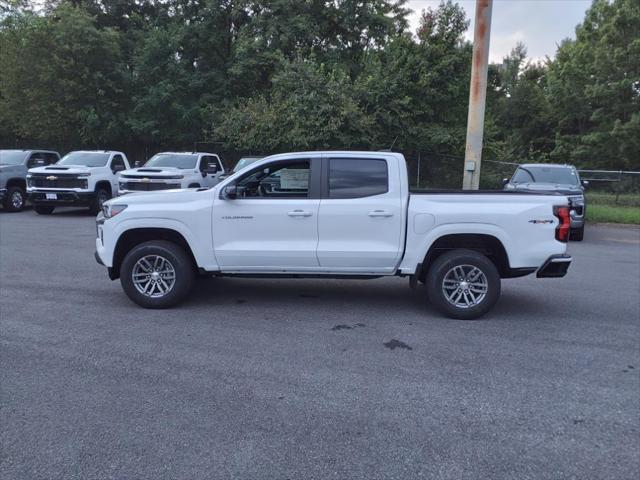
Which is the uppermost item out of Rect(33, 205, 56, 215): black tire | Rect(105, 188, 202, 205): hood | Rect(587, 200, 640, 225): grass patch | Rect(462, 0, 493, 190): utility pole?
Rect(462, 0, 493, 190): utility pole

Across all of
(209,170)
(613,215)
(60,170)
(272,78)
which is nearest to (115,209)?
(209,170)

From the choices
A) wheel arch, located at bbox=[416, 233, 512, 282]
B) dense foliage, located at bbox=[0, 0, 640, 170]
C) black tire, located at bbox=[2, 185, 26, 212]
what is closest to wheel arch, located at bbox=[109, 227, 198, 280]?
wheel arch, located at bbox=[416, 233, 512, 282]

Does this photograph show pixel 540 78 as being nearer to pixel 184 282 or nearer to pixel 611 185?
pixel 611 185

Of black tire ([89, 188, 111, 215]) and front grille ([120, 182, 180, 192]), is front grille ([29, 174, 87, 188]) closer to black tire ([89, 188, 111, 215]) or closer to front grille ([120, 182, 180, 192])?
black tire ([89, 188, 111, 215])

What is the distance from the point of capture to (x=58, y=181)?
50.8 ft

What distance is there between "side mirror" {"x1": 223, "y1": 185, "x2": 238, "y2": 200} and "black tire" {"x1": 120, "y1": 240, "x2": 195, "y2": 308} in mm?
888

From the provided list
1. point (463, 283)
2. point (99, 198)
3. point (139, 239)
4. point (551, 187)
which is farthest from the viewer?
point (99, 198)

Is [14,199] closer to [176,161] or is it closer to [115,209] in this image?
[176,161]

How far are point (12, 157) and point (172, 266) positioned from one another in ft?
44.6

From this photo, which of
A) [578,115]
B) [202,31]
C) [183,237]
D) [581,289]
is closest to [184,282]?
[183,237]

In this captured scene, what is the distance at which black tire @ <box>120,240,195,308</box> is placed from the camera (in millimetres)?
6352

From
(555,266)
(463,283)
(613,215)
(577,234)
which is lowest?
(577,234)

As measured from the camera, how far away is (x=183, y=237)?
6.42 m

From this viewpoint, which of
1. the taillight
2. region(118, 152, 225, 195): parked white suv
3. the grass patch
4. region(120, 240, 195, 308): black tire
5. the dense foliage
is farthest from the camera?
the dense foliage
